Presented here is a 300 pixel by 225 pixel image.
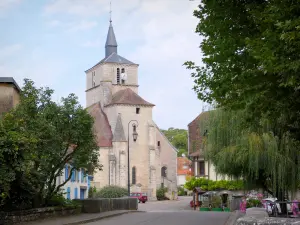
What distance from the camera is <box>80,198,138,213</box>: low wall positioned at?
113 feet

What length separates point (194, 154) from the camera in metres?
60.9

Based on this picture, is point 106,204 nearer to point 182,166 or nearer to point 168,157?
point 168,157

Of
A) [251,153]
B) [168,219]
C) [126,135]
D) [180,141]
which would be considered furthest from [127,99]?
[168,219]

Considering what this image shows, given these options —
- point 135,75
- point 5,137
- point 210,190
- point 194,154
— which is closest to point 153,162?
point 135,75

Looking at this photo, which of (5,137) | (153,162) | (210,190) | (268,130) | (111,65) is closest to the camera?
(5,137)

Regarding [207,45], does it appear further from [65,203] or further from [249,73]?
[65,203]

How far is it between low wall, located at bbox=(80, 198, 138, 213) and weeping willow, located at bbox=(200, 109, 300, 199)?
748 cm

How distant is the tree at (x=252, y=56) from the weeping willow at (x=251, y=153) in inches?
413

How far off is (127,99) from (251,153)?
56718 millimetres

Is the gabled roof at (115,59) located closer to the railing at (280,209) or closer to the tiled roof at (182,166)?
the tiled roof at (182,166)

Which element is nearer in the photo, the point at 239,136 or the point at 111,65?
the point at 239,136

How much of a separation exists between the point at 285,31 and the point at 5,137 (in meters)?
11.7

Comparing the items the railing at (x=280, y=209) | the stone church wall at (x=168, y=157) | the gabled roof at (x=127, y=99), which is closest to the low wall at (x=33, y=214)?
the railing at (x=280, y=209)

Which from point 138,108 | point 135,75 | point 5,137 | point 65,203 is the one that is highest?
point 135,75
